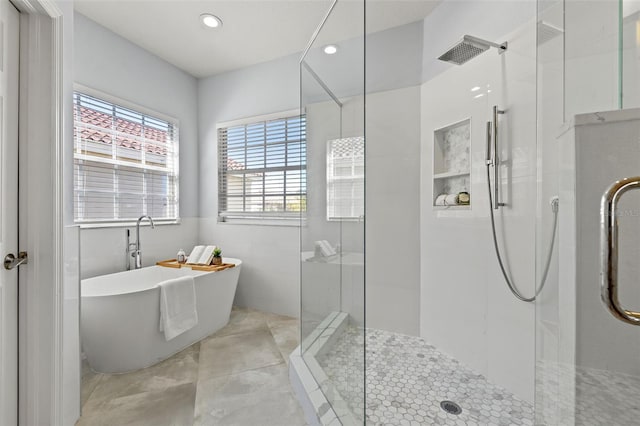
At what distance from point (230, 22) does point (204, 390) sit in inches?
109

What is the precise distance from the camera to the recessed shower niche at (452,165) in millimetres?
2029

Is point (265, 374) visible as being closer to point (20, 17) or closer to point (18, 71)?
point (18, 71)

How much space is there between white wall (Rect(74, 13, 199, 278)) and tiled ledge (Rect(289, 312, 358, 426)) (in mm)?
1898

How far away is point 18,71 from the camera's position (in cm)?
123

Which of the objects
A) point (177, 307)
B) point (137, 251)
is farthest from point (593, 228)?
point (137, 251)

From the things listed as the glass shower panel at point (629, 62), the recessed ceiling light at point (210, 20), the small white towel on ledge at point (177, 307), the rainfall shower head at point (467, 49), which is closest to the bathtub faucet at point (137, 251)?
the small white towel on ledge at point (177, 307)

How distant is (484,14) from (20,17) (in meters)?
2.47

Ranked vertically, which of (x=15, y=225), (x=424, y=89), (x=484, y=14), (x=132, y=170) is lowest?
(x=15, y=225)

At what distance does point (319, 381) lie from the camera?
1578 mm

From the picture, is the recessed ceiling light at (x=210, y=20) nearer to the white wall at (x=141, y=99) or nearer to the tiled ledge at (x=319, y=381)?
the white wall at (x=141, y=99)

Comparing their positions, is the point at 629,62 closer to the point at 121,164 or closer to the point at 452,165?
the point at 452,165

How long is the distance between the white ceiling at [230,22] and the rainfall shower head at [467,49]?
27.3 inches

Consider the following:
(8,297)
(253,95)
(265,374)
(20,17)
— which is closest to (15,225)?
(8,297)

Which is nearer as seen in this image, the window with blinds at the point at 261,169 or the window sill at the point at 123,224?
the window sill at the point at 123,224
